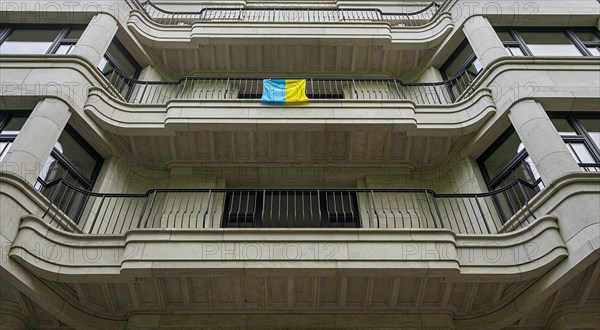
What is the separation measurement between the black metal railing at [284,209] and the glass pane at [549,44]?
491cm

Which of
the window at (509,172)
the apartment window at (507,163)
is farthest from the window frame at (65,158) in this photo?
the apartment window at (507,163)

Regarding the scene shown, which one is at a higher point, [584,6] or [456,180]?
[584,6]

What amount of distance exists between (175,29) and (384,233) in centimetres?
981

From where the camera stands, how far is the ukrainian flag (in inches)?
431

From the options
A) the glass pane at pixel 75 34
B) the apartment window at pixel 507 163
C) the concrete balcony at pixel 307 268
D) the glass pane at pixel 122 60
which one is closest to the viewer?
the concrete balcony at pixel 307 268

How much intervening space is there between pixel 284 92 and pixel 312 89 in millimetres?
1328

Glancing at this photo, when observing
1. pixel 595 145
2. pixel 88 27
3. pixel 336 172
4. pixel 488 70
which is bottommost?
pixel 595 145

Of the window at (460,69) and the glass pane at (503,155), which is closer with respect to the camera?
the glass pane at (503,155)

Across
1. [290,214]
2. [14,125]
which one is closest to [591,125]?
[290,214]

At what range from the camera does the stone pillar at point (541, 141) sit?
327 inches

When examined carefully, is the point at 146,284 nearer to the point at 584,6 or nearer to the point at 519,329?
the point at 519,329

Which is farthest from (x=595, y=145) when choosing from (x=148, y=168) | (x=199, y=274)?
(x=148, y=168)

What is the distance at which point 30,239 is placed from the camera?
7434 mm

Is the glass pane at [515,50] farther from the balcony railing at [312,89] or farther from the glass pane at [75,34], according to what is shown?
the glass pane at [75,34]
